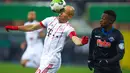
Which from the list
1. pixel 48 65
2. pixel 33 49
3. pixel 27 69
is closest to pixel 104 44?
pixel 48 65

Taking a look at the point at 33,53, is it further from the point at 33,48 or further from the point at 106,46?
the point at 106,46

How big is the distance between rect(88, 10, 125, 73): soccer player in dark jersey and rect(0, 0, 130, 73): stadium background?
10140mm

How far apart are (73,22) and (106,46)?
45.0 feet

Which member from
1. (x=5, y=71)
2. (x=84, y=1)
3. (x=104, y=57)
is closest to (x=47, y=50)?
(x=104, y=57)

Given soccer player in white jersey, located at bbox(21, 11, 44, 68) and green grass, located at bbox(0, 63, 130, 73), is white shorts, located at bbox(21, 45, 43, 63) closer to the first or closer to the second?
soccer player in white jersey, located at bbox(21, 11, 44, 68)

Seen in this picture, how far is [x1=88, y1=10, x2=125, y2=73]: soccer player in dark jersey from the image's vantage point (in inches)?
439

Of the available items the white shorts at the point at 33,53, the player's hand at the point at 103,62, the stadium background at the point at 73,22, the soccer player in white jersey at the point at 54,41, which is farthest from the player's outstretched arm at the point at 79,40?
the stadium background at the point at 73,22

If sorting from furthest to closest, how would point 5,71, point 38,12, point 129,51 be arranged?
point 38,12 < point 129,51 < point 5,71

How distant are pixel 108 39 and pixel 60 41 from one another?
958 mm

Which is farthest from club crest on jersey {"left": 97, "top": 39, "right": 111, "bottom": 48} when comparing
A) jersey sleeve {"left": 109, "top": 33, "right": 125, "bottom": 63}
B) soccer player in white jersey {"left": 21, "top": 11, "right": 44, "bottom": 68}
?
soccer player in white jersey {"left": 21, "top": 11, "right": 44, "bottom": 68}

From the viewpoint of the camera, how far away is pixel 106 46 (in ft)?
36.6

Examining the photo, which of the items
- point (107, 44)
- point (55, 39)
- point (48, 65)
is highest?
point (55, 39)

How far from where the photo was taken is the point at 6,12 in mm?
24688

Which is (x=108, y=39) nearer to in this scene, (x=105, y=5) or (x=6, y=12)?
(x=105, y=5)
